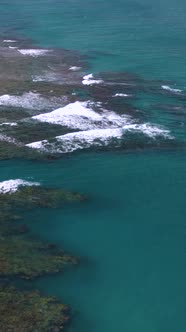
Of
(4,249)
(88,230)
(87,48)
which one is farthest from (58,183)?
(87,48)

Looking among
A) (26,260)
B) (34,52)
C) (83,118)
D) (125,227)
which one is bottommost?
(125,227)

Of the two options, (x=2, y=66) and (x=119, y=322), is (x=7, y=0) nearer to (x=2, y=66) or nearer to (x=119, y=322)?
(x=2, y=66)

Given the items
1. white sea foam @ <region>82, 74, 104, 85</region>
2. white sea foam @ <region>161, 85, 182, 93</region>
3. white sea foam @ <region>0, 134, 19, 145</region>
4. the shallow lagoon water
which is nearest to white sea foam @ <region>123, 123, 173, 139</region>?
the shallow lagoon water

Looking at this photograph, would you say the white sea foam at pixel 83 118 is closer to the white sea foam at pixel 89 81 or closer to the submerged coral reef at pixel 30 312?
the white sea foam at pixel 89 81

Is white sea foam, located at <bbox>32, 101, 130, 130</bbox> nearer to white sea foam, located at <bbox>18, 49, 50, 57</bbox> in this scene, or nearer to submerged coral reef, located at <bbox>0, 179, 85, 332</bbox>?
submerged coral reef, located at <bbox>0, 179, 85, 332</bbox>

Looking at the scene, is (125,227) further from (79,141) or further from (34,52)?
(34,52)

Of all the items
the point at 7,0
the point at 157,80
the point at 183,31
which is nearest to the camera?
the point at 157,80

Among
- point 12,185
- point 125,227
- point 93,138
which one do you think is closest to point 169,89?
point 93,138
